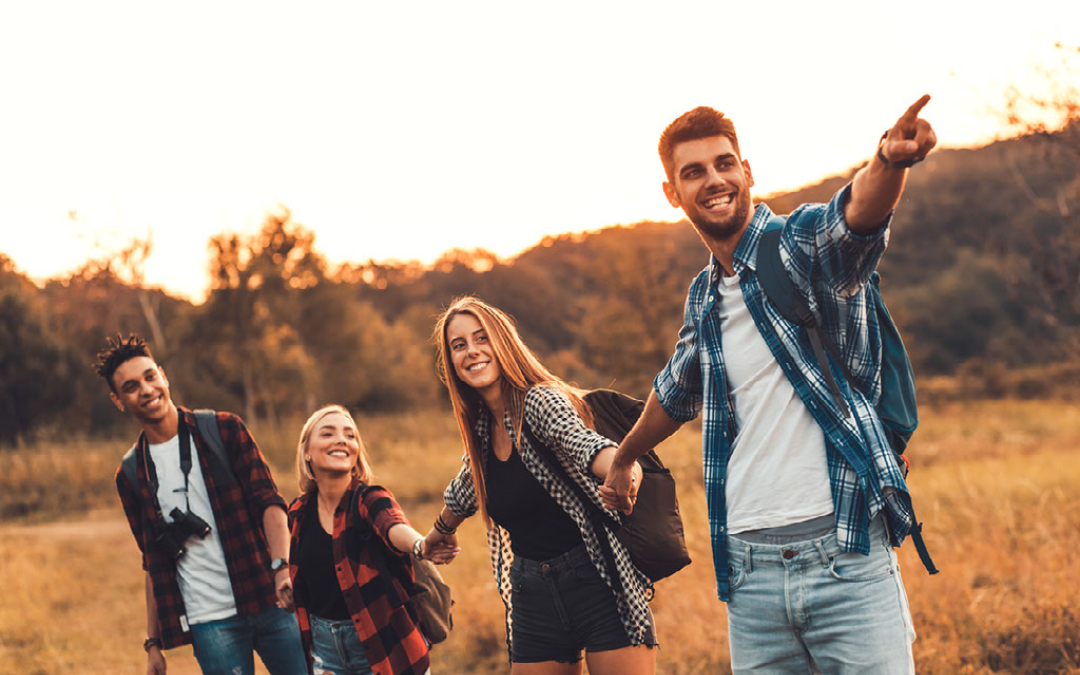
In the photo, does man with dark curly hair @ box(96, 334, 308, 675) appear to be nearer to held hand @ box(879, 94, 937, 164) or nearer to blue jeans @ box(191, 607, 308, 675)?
blue jeans @ box(191, 607, 308, 675)

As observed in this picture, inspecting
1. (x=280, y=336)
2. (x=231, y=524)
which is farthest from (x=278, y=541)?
(x=280, y=336)

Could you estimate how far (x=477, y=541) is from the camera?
1177 centimetres

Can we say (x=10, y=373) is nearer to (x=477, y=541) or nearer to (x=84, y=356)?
(x=84, y=356)

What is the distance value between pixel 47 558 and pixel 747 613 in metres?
13.7

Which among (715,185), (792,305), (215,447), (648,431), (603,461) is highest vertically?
(715,185)

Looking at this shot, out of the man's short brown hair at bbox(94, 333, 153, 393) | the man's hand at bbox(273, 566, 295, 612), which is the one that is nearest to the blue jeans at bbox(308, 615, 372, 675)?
the man's hand at bbox(273, 566, 295, 612)

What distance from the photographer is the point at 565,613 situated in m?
3.58

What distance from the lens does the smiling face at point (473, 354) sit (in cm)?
387

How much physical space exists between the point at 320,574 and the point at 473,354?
1.37 m

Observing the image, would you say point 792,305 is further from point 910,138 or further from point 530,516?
point 530,516

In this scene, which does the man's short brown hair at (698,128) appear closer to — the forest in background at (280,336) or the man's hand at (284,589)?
the man's hand at (284,589)

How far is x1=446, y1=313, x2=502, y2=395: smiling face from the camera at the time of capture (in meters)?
3.87

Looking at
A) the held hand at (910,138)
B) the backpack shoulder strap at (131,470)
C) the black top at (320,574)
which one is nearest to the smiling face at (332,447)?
the black top at (320,574)

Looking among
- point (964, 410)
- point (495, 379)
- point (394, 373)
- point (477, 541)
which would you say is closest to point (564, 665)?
point (495, 379)
